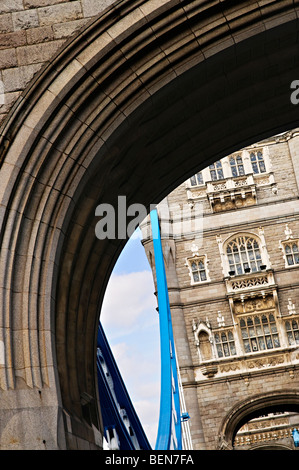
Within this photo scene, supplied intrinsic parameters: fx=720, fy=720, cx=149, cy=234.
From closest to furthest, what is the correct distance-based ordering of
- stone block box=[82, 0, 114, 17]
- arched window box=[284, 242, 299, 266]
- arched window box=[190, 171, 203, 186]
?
stone block box=[82, 0, 114, 17]
arched window box=[284, 242, 299, 266]
arched window box=[190, 171, 203, 186]

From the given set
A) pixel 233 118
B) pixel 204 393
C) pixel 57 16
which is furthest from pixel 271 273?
pixel 57 16

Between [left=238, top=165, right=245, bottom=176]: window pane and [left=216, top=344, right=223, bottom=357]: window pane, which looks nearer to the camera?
[left=216, top=344, right=223, bottom=357]: window pane

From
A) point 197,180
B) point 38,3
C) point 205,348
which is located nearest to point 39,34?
point 38,3

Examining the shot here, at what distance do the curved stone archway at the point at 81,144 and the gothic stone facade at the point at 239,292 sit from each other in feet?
75.2

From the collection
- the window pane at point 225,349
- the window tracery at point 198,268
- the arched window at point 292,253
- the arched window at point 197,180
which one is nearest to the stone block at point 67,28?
the window pane at point 225,349

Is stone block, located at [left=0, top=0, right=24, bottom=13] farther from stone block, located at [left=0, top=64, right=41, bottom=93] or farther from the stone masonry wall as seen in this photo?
stone block, located at [left=0, top=64, right=41, bottom=93]

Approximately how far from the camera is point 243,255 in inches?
1241

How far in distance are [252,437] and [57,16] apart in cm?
2772

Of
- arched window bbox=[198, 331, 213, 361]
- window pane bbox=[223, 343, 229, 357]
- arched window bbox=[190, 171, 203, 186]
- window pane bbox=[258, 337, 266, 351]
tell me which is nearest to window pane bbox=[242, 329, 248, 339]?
window pane bbox=[258, 337, 266, 351]

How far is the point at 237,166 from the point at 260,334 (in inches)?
317

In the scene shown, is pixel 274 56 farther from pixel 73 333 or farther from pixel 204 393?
pixel 204 393

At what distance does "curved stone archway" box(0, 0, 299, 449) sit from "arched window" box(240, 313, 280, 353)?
77.5 feet

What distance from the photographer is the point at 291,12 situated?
6.25m

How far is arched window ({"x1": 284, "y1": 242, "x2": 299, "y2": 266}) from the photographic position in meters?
31.2
